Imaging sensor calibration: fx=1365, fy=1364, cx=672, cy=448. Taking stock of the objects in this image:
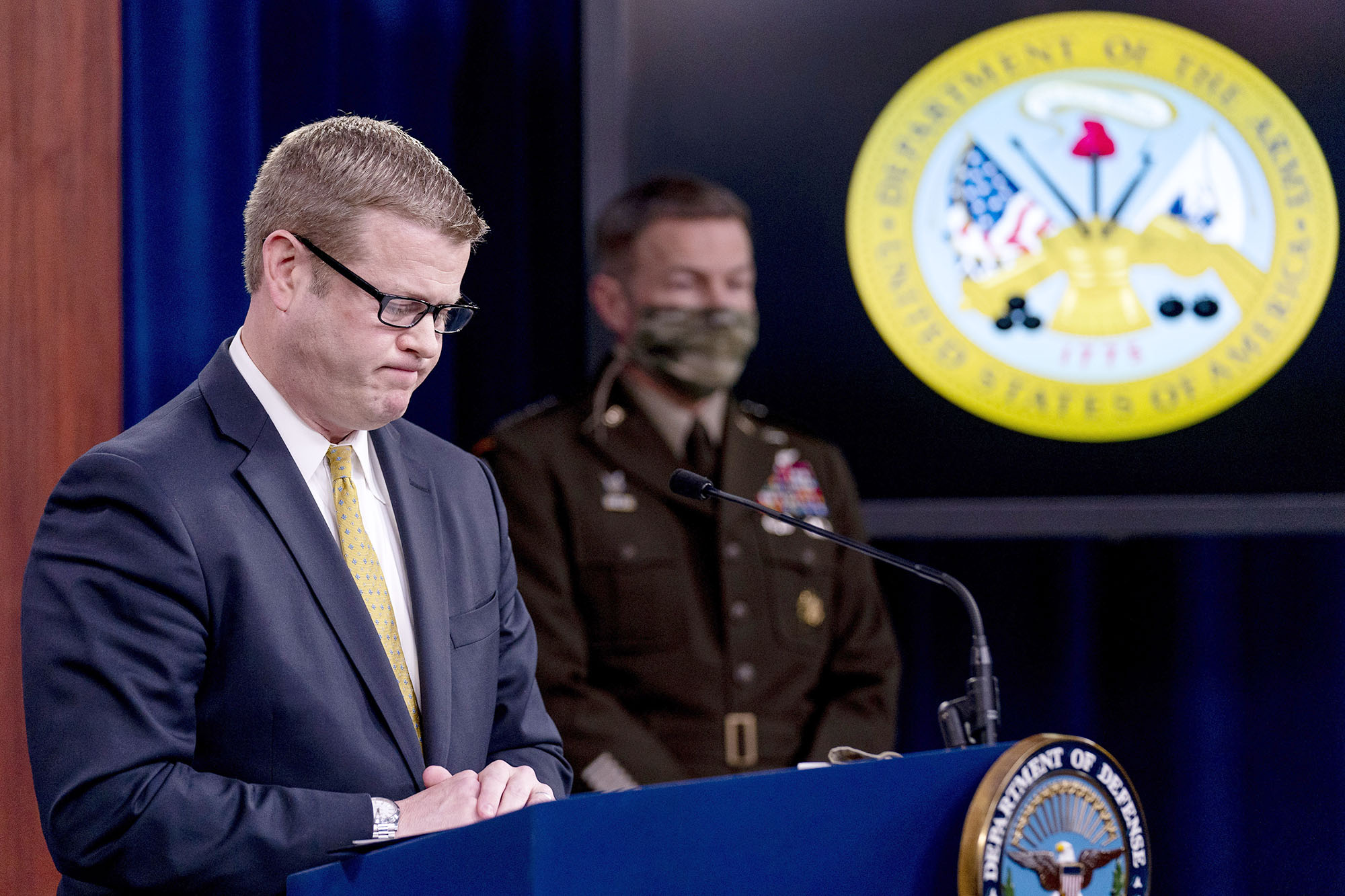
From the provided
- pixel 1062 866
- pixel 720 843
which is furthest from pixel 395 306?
pixel 1062 866

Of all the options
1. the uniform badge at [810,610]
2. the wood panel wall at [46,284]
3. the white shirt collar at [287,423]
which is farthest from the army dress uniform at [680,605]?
the white shirt collar at [287,423]

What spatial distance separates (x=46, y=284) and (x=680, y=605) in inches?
50.1

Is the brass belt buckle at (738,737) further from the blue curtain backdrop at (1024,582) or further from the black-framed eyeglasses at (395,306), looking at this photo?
the black-framed eyeglasses at (395,306)

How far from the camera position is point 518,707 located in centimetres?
168

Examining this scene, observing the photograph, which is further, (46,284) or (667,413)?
(667,413)

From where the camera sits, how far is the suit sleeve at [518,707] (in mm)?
1649

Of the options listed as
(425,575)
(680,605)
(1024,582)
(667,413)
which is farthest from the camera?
(1024,582)

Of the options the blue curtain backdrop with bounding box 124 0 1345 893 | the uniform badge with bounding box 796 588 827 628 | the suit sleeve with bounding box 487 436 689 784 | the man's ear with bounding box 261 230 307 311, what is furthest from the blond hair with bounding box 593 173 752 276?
the man's ear with bounding box 261 230 307 311

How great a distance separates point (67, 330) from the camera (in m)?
2.32

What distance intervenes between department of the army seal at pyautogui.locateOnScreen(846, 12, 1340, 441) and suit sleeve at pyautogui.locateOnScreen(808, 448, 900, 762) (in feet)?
1.48

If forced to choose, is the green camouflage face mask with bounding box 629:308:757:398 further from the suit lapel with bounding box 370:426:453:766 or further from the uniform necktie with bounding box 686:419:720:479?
the suit lapel with bounding box 370:426:453:766

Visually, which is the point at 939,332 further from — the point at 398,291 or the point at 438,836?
the point at 438,836

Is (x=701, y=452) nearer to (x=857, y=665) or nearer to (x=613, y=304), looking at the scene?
(x=613, y=304)

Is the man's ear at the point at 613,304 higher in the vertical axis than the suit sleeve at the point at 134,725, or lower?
higher
